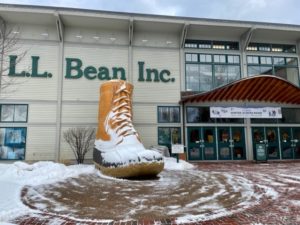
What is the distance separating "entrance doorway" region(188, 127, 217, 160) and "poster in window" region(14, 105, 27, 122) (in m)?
7.74

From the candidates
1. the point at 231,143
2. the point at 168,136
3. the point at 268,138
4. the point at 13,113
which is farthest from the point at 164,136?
the point at 13,113

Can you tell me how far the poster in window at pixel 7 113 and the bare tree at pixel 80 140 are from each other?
2.50 meters

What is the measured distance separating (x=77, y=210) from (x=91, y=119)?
831 cm

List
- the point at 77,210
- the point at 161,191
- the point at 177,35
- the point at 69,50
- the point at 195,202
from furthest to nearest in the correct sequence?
1. the point at 177,35
2. the point at 69,50
3. the point at 161,191
4. the point at 195,202
5. the point at 77,210

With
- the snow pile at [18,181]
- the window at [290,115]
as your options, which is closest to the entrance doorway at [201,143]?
the window at [290,115]

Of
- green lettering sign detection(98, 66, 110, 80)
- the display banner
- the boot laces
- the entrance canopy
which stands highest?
green lettering sign detection(98, 66, 110, 80)

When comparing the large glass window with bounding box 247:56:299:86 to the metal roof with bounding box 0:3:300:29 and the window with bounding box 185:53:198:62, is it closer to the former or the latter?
the metal roof with bounding box 0:3:300:29

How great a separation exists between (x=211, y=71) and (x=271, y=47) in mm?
3894

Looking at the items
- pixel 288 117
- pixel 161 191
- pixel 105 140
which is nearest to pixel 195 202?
pixel 161 191

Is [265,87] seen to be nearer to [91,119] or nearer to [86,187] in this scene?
[91,119]

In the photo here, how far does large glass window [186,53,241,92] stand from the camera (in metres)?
13.2

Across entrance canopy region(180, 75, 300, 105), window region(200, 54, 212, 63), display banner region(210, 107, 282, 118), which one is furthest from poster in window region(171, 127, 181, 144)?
window region(200, 54, 212, 63)

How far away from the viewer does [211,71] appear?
1345cm

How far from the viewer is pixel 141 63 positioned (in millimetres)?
12789
